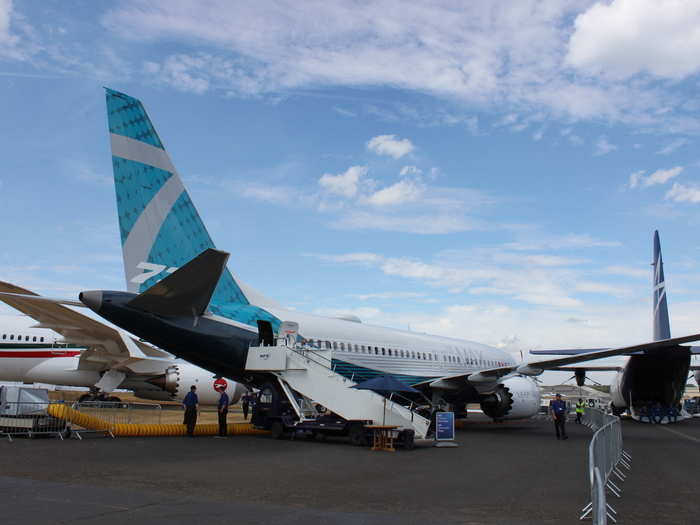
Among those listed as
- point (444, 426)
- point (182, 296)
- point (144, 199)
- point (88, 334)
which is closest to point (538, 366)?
point (444, 426)

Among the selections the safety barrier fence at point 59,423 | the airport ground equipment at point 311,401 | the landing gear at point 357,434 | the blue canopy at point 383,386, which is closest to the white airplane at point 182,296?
the airport ground equipment at point 311,401

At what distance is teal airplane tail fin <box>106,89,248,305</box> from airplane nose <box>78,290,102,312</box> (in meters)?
2.04

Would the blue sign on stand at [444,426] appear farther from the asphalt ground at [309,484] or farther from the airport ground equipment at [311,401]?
the asphalt ground at [309,484]

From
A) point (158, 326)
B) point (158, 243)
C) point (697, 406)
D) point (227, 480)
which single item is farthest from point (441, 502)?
point (697, 406)

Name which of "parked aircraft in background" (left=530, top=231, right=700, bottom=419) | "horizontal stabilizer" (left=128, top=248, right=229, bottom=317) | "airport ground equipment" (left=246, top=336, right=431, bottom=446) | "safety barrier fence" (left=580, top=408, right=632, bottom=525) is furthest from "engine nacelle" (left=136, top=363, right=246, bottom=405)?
"parked aircraft in background" (left=530, top=231, right=700, bottom=419)

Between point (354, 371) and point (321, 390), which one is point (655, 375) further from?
point (321, 390)

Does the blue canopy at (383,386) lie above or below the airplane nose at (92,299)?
below

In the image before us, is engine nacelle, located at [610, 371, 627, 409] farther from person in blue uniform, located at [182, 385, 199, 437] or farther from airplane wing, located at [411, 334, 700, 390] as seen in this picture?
person in blue uniform, located at [182, 385, 199, 437]

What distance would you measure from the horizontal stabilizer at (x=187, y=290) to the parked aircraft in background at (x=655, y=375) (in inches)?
825

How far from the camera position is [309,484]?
8.75 meters

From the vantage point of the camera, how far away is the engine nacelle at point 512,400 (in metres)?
21.7

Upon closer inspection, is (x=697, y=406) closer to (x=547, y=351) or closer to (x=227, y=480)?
(x=547, y=351)

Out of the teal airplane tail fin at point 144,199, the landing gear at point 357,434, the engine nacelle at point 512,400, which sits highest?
the teal airplane tail fin at point 144,199

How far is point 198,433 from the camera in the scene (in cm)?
1764
